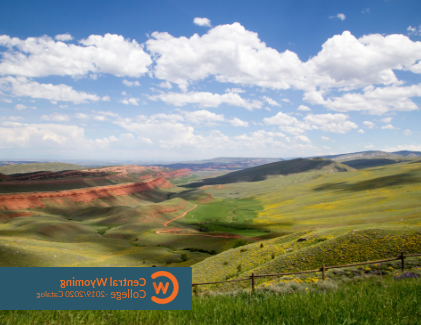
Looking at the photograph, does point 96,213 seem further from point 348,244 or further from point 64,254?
point 348,244

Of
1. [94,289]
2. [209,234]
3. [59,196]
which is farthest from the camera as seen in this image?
[59,196]

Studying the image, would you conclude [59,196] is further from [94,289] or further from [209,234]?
[94,289]

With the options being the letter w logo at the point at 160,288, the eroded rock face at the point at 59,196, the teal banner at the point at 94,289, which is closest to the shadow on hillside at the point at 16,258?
the teal banner at the point at 94,289

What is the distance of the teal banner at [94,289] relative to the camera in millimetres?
5826

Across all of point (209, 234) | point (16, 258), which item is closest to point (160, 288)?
point (16, 258)

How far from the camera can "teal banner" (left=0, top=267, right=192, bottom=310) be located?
5.83 meters

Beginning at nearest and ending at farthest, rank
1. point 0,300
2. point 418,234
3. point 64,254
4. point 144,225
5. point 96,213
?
point 0,300
point 418,234
point 64,254
point 144,225
point 96,213

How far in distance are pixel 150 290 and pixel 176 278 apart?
0.70 metres

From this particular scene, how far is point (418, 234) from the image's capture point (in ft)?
58.6

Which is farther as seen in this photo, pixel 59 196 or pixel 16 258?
pixel 59 196

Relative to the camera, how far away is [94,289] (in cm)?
611

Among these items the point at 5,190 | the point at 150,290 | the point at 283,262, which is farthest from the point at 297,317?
the point at 5,190

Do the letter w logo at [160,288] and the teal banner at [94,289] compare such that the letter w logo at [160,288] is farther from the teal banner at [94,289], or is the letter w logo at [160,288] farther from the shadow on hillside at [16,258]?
the shadow on hillside at [16,258]

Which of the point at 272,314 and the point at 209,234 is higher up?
the point at 272,314
